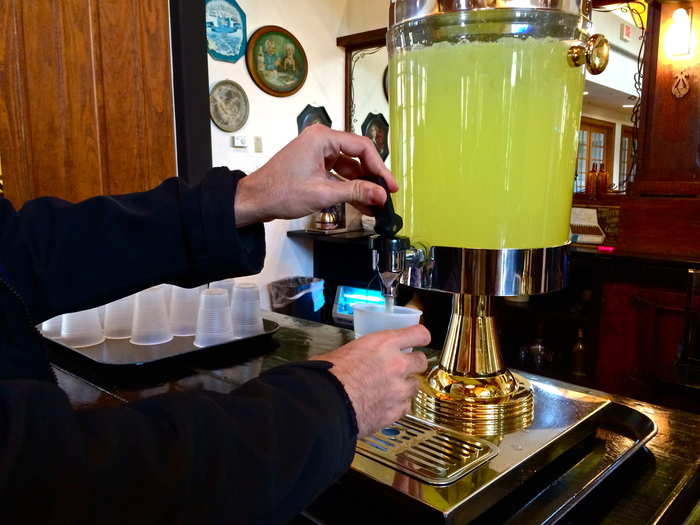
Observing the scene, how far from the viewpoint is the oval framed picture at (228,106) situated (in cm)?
324

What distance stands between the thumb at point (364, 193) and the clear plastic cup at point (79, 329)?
26.4 inches

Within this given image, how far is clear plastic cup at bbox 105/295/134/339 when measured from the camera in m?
1.21

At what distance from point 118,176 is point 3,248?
61.1 inches

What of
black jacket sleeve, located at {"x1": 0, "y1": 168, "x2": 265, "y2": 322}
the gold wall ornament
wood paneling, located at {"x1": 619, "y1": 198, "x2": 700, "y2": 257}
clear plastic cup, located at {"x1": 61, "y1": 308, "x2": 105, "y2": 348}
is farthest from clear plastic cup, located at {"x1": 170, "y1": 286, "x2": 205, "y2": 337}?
the gold wall ornament

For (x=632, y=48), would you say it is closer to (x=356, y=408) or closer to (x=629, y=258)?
(x=629, y=258)

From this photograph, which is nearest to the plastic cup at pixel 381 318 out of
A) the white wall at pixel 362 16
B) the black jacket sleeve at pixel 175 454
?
the black jacket sleeve at pixel 175 454

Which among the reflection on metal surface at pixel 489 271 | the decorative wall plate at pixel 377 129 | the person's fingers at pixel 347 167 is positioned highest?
the decorative wall plate at pixel 377 129

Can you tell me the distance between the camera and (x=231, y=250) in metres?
0.89

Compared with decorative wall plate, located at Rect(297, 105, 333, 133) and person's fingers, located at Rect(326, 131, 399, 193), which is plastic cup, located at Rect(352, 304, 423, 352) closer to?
person's fingers, located at Rect(326, 131, 399, 193)

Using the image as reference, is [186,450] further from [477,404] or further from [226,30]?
[226,30]

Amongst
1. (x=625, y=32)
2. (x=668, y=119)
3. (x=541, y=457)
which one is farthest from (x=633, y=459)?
(x=625, y=32)

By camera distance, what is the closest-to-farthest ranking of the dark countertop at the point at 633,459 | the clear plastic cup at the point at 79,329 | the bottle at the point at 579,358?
1. the dark countertop at the point at 633,459
2. the clear plastic cup at the point at 79,329
3. the bottle at the point at 579,358

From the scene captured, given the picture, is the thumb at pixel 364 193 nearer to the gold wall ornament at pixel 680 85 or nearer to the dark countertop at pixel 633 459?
the dark countertop at pixel 633 459

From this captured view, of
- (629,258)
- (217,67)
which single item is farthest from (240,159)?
(629,258)
